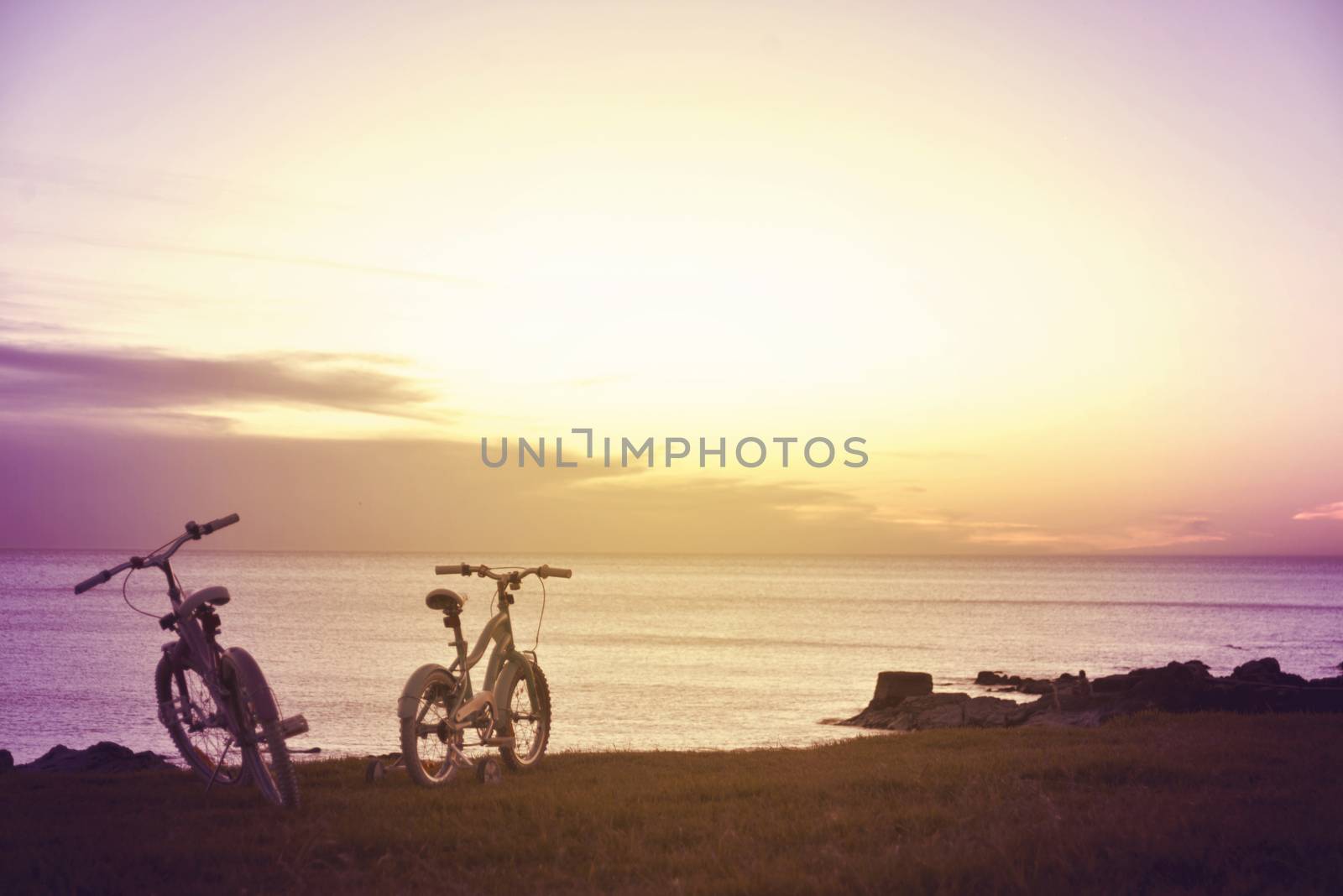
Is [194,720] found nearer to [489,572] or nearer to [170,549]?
[170,549]

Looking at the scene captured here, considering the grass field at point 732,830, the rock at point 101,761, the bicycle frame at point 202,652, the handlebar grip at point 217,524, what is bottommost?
the rock at point 101,761

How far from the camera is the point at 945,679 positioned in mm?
48531

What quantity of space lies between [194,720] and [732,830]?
5.37 meters

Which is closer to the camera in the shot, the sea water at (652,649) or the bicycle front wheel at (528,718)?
the bicycle front wheel at (528,718)

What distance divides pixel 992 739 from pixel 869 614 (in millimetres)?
86341

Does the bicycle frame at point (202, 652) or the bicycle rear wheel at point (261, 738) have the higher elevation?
the bicycle frame at point (202, 652)

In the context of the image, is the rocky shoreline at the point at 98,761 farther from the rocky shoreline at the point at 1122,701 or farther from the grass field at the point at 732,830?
the rocky shoreline at the point at 1122,701

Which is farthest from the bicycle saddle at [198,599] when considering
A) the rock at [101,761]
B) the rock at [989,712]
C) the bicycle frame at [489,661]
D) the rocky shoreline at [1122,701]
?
the rock at [989,712]

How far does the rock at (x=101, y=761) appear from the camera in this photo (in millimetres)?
16953

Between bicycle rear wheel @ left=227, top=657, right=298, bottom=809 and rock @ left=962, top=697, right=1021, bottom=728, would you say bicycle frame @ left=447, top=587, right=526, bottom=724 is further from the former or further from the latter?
rock @ left=962, top=697, right=1021, bottom=728

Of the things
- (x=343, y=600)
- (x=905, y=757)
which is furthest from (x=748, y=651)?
(x=343, y=600)

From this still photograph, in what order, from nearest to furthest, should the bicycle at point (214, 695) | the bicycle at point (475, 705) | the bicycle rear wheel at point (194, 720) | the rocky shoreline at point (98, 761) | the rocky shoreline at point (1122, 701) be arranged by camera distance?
1. the bicycle at point (214, 695)
2. the bicycle rear wheel at point (194, 720)
3. the bicycle at point (475, 705)
4. the rocky shoreline at point (98, 761)
5. the rocky shoreline at point (1122, 701)

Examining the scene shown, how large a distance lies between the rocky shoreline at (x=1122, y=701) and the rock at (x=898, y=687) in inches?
1.5

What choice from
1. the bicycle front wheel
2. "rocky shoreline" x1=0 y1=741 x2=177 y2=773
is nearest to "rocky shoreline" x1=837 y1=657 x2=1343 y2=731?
the bicycle front wheel
